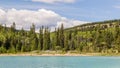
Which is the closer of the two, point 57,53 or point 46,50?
point 57,53

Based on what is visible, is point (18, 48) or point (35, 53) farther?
point (18, 48)

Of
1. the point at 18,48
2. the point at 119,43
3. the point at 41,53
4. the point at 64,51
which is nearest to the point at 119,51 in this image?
the point at 119,43

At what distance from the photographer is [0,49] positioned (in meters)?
191

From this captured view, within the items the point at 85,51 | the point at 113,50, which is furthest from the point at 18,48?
the point at 113,50

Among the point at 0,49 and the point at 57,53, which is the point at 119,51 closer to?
the point at 57,53

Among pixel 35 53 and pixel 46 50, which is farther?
pixel 46 50

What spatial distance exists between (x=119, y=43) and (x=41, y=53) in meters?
48.2

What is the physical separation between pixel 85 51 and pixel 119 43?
72.0 feet

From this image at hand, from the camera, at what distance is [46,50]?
199875mm

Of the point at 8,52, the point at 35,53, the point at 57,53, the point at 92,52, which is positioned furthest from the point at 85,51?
the point at 8,52

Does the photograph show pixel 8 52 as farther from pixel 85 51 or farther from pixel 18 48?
pixel 85 51

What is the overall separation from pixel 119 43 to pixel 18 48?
208ft

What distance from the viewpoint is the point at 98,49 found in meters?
199

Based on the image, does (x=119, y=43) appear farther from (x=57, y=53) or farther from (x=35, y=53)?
(x=35, y=53)
